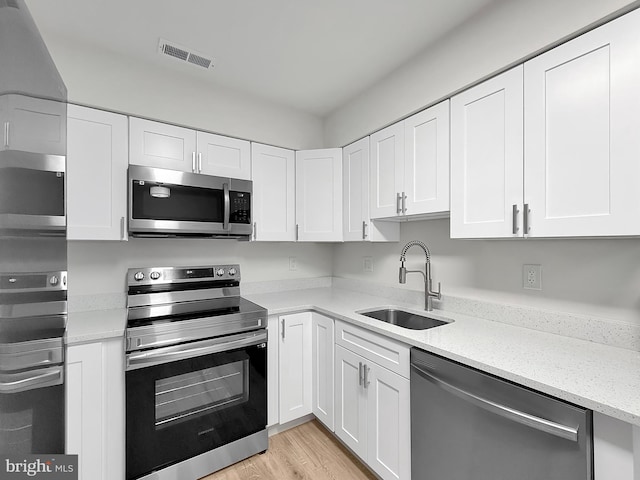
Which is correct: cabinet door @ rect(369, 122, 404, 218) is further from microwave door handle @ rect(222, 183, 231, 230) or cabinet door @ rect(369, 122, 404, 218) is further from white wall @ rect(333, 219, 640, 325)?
microwave door handle @ rect(222, 183, 231, 230)

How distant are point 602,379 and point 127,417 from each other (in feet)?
6.69

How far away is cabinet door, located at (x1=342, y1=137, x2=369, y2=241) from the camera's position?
224 cm

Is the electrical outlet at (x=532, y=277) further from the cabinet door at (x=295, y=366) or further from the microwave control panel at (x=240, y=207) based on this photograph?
the microwave control panel at (x=240, y=207)

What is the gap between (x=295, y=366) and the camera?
6.82ft

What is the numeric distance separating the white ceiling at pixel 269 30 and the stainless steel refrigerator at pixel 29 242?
48.5 inches

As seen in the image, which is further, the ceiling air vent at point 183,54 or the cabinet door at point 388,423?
the ceiling air vent at point 183,54

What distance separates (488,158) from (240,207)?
5.21 ft

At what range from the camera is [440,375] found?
1.25 metres

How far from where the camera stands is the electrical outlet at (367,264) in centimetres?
257

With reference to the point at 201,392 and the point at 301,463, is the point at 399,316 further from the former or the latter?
the point at 201,392

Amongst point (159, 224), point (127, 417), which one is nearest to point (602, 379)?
point (127, 417)

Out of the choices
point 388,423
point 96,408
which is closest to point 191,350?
point 96,408

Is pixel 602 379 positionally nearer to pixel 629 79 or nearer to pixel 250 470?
pixel 629 79

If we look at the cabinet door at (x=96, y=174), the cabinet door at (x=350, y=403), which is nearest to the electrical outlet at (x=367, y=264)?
the cabinet door at (x=350, y=403)
